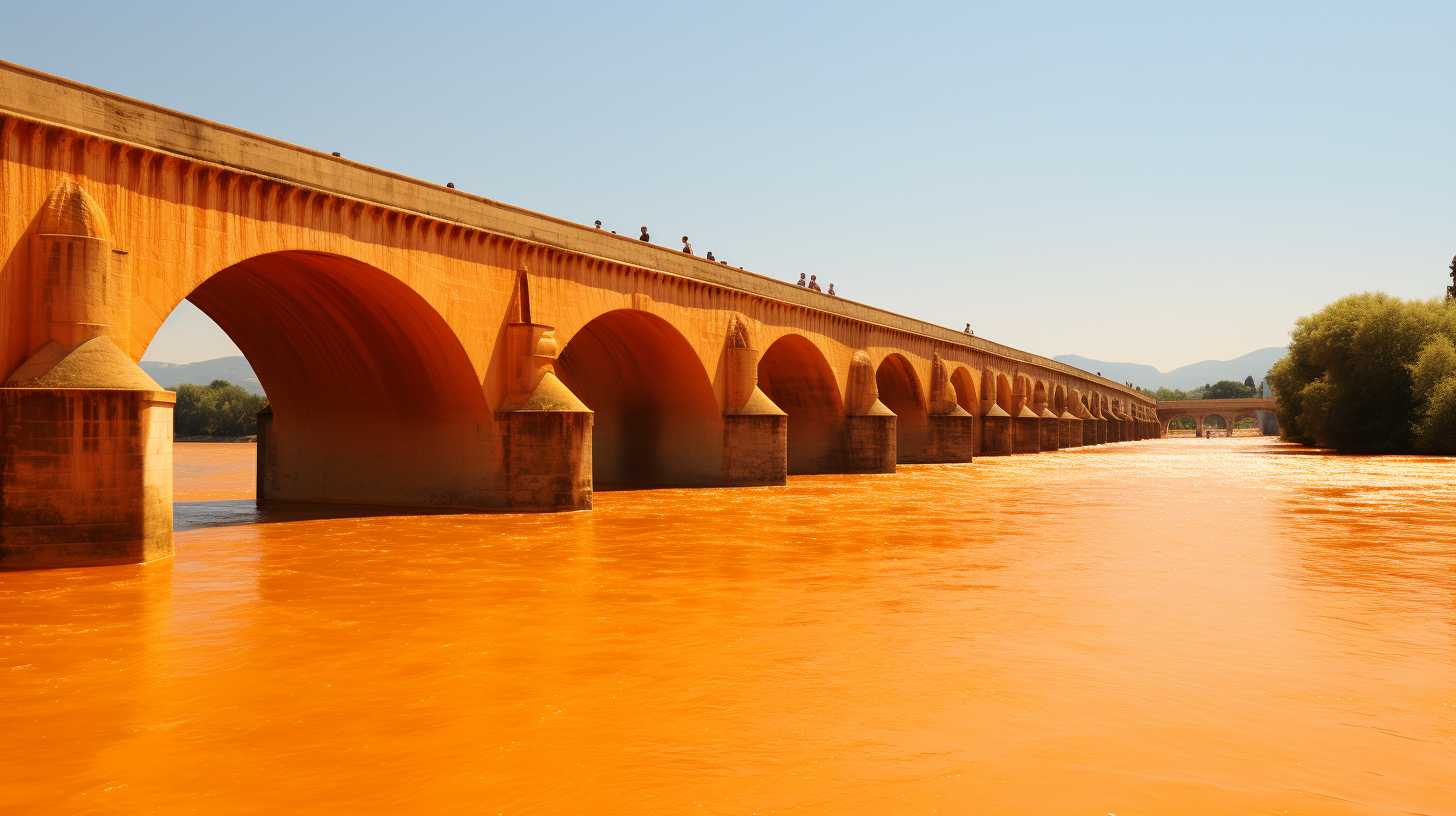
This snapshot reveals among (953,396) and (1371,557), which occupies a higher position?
(953,396)

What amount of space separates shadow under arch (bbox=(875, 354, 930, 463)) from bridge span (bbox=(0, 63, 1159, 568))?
20.1 ft

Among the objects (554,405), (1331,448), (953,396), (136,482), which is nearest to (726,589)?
(136,482)

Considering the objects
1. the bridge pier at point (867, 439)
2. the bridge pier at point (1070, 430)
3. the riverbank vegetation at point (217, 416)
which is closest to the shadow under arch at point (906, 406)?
the bridge pier at point (867, 439)

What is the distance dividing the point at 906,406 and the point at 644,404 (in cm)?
2216

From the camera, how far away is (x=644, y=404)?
35.6 m

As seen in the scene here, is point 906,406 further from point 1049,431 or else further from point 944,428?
point 1049,431

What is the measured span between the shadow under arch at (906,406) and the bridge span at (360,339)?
20.1 ft

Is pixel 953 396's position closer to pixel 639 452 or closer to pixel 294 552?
pixel 639 452

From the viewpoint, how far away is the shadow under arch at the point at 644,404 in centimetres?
3356

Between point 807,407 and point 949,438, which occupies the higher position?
point 807,407

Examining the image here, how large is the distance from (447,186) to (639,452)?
1458 centimetres

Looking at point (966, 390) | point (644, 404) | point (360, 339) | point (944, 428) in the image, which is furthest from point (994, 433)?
point (360, 339)

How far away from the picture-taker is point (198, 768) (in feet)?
20.8

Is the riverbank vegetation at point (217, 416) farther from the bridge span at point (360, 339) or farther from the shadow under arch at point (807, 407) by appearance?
the bridge span at point (360, 339)
